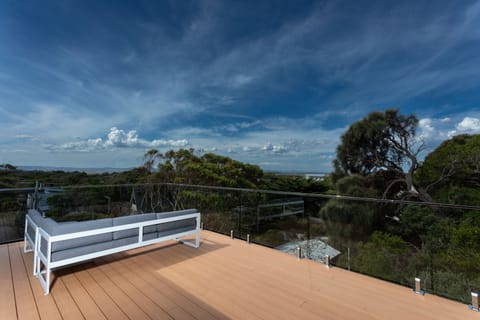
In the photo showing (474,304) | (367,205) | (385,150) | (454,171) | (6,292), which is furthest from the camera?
(385,150)

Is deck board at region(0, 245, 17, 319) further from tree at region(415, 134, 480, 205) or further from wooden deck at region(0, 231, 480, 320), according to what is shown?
tree at region(415, 134, 480, 205)

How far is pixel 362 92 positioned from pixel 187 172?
11.7m

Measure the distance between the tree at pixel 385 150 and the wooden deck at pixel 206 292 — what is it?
1281 cm

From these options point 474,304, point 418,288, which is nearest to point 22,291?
point 418,288

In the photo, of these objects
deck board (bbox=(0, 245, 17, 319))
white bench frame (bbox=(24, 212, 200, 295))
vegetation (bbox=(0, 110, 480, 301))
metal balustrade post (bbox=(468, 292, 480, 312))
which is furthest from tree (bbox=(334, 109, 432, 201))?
deck board (bbox=(0, 245, 17, 319))

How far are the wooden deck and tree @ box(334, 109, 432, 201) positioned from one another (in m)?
12.8

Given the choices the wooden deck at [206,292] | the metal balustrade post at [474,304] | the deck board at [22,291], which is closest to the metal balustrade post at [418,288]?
the wooden deck at [206,292]

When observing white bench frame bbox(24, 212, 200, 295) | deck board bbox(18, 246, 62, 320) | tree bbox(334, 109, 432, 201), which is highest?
tree bbox(334, 109, 432, 201)

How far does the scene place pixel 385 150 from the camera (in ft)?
45.2

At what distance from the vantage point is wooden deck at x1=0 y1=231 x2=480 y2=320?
1.92 m

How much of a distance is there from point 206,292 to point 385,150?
14962mm

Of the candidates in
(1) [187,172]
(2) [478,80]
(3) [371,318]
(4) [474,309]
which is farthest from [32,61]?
(2) [478,80]

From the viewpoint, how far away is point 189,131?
13.8m

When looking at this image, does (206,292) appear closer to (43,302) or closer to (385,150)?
(43,302)
